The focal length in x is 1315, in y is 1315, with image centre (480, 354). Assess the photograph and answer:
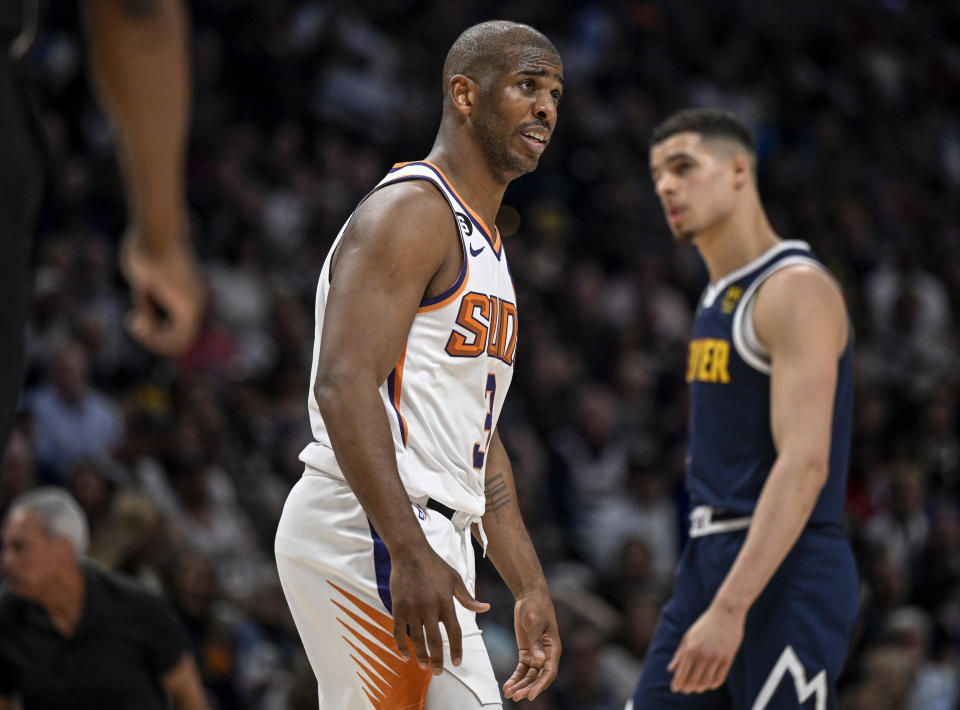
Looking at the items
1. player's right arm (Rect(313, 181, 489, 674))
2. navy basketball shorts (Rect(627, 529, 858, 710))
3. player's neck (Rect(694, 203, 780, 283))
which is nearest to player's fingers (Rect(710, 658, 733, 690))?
navy basketball shorts (Rect(627, 529, 858, 710))

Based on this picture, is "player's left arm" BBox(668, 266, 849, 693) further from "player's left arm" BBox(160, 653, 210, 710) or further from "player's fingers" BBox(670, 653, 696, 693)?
"player's left arm" BBox(160, 653, 210, 710)

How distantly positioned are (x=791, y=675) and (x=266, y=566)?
184 inches

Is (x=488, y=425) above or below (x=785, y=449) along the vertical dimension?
above

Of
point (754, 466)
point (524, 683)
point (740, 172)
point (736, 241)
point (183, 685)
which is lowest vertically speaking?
point (183, 685)

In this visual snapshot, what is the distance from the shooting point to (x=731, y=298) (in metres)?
4.34

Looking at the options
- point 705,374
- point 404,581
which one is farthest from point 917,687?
point 404,581

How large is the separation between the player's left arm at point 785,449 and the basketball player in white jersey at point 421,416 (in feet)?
2.13

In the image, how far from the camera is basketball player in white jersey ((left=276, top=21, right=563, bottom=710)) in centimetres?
276

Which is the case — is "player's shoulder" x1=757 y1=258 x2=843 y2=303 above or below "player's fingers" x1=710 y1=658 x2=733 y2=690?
above

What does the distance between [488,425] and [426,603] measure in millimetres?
681

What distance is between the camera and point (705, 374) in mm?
4324

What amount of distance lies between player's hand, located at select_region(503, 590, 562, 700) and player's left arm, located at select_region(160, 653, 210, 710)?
93.6 inches

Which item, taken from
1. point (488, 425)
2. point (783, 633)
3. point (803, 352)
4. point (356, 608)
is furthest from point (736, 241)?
point (356, 608)

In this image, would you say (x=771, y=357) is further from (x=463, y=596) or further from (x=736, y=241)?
(x=463, y=596)
